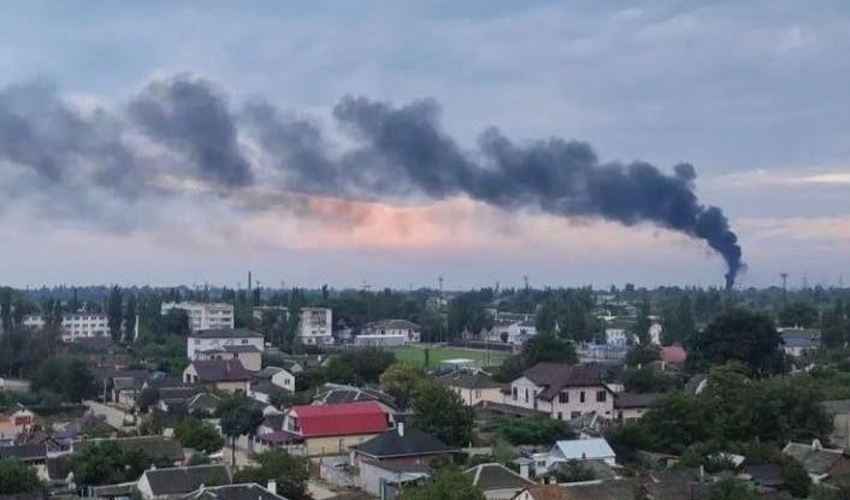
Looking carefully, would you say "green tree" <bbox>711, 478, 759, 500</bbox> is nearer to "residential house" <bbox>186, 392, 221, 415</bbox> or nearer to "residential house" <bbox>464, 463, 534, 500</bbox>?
"residential house" <bbox>464, 463, 534, 500</bbox>

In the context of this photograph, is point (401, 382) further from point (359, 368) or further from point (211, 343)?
point (211, 343)

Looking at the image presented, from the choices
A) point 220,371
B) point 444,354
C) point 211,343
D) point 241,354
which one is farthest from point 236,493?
point 444,354

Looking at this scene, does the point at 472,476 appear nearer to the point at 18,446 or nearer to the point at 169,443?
the point at 169,443

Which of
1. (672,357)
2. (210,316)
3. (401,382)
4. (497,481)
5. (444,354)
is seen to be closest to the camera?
(497,481)

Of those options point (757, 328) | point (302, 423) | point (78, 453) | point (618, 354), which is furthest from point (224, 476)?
point (618, 354)

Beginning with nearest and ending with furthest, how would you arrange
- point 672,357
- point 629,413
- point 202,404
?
point 629,413, point 202,404, point 672,357

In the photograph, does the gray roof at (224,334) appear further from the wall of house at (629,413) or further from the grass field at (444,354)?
the wall of house at (629,413)

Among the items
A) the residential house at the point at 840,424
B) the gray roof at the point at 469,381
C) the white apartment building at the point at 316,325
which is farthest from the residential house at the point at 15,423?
the white apartment building at the point at 316,325

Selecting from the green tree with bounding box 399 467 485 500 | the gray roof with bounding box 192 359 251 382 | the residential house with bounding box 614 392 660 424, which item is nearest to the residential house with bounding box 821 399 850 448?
the residential house with bounding box 614 392 660 424
